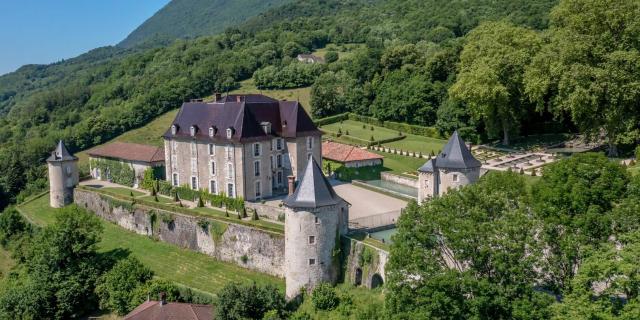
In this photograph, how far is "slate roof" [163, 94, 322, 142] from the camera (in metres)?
48.7

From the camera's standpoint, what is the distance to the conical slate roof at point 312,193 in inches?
1348

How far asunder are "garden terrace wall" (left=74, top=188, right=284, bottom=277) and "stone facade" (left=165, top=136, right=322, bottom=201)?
4838 millimetres

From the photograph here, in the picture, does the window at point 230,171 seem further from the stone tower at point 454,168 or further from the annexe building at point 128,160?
the stone tower at point 454,168

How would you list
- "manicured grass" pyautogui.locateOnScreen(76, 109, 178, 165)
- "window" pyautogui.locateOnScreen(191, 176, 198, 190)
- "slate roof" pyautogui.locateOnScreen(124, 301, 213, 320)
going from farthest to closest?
1. "manicured grass" pyautogui.locateOnScreen(76, 109, 178, 165)
2. "window" pyautogui.locateOnScreen(191, 176, 198, 190)
3. "slate roof" pyautogui.locateOnScreen(124, 301, 213, 320)

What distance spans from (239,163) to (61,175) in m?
20.4

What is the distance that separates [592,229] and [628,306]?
4859mm

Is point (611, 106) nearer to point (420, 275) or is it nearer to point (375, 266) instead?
point (375, 266)

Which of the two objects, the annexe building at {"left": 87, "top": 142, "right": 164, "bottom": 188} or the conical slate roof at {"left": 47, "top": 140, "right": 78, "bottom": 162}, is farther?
the conical slate roof at {"left": 47, "top": 140, "right": 78, "bottom": 162}

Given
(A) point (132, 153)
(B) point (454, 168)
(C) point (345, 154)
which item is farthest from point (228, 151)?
(B) point (454, 168)

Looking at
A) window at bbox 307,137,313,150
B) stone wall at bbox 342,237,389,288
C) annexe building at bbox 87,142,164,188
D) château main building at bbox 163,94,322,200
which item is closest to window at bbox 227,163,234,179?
château main building at bbox 163,94,322,200

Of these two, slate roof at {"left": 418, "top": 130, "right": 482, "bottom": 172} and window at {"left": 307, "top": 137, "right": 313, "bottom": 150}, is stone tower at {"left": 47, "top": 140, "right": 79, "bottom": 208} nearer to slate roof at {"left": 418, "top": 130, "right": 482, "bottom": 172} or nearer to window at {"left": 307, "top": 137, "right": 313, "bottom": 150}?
window at {"left": 307, "top": 137, "right": 313, "bottom": 150}

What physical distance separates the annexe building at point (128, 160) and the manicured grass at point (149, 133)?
24.0 meters

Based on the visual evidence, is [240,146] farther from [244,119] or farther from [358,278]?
[358,278]

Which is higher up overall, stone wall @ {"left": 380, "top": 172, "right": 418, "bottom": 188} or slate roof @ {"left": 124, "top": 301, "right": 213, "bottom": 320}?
stone wall @ {"left": 380, "top": 172, "right": 418, "bottom": 188}
